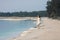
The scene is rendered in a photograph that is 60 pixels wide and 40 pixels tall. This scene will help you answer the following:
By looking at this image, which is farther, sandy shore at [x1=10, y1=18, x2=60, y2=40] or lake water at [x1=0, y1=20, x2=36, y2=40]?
lake water at [x1=0, y1=20, x2=36, y2=40]

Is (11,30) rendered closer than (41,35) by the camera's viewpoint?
No

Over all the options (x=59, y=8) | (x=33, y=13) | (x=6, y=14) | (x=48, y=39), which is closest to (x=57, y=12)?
(x=59, y=8)

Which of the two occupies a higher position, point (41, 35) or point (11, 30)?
point (41, 35)

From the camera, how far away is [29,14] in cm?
17000

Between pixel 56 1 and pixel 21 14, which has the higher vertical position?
pixel 56 1

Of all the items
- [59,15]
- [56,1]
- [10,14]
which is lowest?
[10,14]

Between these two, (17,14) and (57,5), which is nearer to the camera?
(57,5)

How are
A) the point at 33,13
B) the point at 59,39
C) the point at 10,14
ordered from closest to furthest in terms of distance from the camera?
1. the point at 59,39
2. the point at 33,13
3. the point at 10,14

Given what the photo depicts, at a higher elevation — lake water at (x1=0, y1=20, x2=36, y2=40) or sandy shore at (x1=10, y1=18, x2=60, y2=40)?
sandy shore at (x1=10, y1=18, x2=60, y2=40)

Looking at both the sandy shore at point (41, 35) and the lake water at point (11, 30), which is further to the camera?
the lake water at point (11, 30)

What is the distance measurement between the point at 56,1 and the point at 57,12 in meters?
3.11

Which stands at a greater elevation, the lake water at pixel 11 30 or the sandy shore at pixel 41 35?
the sandy shore at pixel 41 35

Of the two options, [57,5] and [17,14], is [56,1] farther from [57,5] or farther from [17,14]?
[17,14]

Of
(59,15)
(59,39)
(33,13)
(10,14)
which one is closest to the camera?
(59,39)
